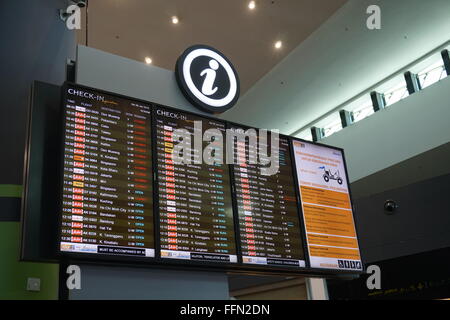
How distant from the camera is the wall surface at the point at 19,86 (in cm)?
348

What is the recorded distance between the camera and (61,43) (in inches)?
174

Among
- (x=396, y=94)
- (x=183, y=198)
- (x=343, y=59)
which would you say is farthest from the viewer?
(x=396, y=94)

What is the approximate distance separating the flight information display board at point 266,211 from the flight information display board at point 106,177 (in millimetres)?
658

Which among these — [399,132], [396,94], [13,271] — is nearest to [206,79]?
[13,271]

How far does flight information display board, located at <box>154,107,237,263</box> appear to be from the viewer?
292 centimetres

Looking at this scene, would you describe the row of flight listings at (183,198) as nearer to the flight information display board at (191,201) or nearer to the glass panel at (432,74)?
the flight information display board at (191,201)

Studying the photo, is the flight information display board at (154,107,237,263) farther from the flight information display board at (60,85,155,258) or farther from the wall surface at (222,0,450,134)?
the wall surface at (222,0,450,134)

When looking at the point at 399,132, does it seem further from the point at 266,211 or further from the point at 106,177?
the point at 106,177

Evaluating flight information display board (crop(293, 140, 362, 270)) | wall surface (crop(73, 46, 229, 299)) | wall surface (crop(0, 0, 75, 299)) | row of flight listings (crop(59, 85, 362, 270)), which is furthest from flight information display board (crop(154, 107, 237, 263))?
wall surface (crop(0, 0, 75, 299))

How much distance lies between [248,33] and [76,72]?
20.7ft

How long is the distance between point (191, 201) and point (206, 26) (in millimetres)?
6557

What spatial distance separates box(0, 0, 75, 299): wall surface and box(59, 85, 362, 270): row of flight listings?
1006 millimetres

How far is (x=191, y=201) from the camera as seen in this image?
10.2 feet
